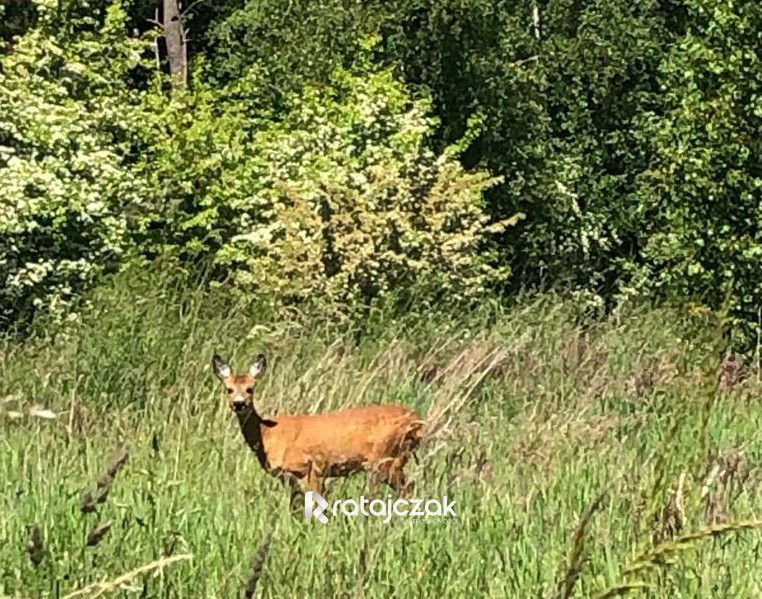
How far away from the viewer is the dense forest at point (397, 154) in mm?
13258

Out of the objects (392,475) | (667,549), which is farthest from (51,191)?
(667,549)

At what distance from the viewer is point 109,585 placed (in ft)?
3.85

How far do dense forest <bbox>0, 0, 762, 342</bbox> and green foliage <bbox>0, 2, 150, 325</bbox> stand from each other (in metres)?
0.03

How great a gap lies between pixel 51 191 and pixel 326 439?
31.2 feet

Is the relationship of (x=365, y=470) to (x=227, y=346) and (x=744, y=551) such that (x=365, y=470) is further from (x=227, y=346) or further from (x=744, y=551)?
(x=227, y=346)

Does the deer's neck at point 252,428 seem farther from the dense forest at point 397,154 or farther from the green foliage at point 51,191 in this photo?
the green foliage at point 51,191

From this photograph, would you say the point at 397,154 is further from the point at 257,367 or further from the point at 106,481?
the point at 106,481

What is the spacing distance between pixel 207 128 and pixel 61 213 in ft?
19.1

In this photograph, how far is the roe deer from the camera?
4461 mm

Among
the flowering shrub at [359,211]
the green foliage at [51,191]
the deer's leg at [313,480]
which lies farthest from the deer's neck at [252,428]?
the flowering shrub at [359,211]

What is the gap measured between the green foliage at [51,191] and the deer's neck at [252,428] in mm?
6932

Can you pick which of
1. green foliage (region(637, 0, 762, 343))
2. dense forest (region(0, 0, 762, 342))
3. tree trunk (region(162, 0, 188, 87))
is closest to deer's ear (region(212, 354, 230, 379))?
dense forest (region(0, 0, 762, 342))

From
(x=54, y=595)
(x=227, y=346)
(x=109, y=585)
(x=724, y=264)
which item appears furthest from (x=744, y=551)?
(x=724, y=264)

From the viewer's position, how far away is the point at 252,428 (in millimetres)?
5324
